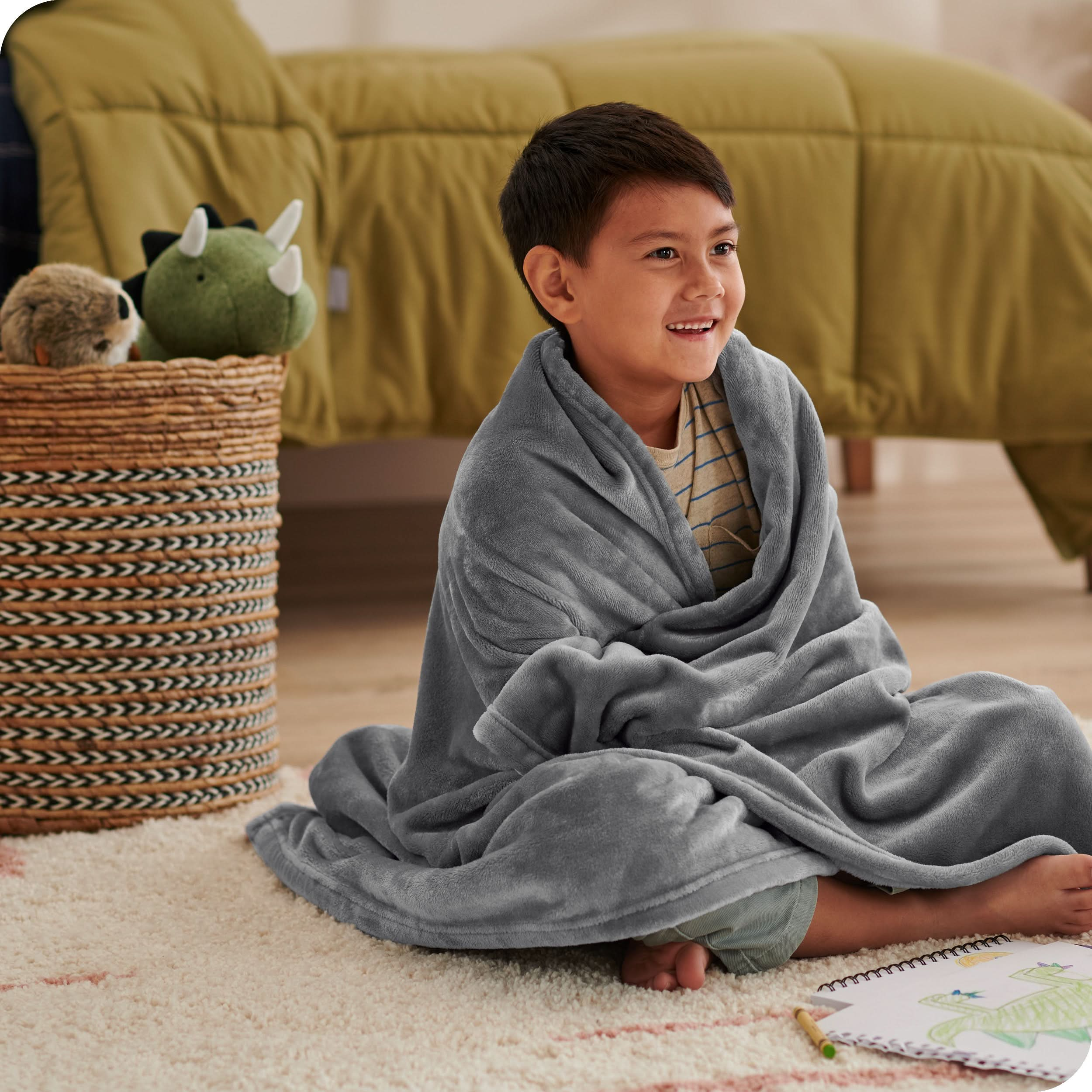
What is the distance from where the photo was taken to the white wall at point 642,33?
10.0 feet

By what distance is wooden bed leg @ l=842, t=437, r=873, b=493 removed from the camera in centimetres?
326

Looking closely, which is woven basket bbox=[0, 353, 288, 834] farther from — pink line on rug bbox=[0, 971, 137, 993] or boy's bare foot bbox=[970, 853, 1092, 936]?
boy's bare foot bbox=[970, 853, 1092, 936]

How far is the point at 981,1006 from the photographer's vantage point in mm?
815

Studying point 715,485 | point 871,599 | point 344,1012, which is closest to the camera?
point 344,1012

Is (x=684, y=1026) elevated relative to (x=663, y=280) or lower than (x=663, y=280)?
lower

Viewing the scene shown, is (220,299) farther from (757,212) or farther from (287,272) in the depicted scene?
(757,212)

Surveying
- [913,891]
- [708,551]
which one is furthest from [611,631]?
[913,891]

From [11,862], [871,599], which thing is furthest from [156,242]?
[871,599]

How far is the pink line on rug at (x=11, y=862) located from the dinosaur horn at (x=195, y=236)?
57 centimetres

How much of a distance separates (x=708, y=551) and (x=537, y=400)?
0.58 ft

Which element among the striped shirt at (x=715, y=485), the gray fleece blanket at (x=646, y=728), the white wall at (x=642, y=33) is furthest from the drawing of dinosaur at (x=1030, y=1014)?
the white wall at (x=642, y=33)

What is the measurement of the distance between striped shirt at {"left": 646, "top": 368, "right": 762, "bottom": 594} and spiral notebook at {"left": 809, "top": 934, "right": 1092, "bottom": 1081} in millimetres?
330

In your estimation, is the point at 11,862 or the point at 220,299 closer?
the point at 11,862

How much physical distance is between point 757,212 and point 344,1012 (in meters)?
1.41
